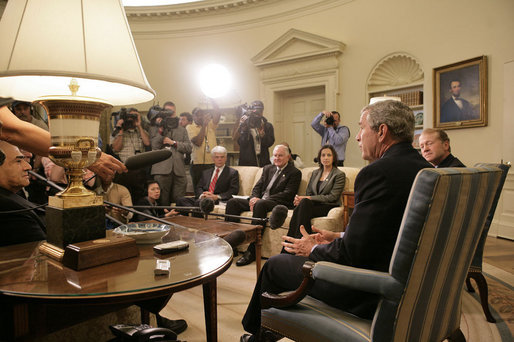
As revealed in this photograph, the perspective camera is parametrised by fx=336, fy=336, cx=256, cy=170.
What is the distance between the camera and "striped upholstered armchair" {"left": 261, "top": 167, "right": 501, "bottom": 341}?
909 mm

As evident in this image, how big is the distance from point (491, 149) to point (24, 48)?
15.9ft

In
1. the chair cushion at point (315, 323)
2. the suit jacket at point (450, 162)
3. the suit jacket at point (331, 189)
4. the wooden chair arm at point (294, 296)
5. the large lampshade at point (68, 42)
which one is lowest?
the chair cushion at point (315, 323)

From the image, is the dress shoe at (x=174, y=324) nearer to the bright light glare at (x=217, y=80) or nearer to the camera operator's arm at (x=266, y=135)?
the camera operator's arm at (x=266, y=135)

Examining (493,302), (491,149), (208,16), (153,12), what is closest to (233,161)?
(208,16)

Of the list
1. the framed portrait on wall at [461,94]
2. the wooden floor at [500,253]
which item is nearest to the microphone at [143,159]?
the wooden floor at [500,253]

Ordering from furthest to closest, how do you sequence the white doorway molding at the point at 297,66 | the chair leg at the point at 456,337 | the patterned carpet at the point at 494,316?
the white doorway molding at the point at 297,66 → the patterned carpet at the point at 494,316 → the chair leg at the point at 456,337

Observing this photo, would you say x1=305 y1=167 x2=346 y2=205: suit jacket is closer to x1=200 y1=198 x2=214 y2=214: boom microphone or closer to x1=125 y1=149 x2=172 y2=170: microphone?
x1=200 y1=198 x2=214 y2=214: boom microphone

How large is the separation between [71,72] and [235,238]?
67.0 inches

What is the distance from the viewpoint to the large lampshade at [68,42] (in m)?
0.74

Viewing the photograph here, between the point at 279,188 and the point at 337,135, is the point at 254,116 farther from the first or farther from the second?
the point at 279,188

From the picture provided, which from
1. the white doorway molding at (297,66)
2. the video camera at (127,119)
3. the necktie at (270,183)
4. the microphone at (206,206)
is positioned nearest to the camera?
the microphone at (206,206)

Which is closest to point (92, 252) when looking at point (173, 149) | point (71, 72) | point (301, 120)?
point (71, 72)

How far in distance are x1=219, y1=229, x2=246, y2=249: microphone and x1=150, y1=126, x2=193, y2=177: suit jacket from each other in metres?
2.33

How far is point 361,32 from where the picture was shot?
18.3ft
